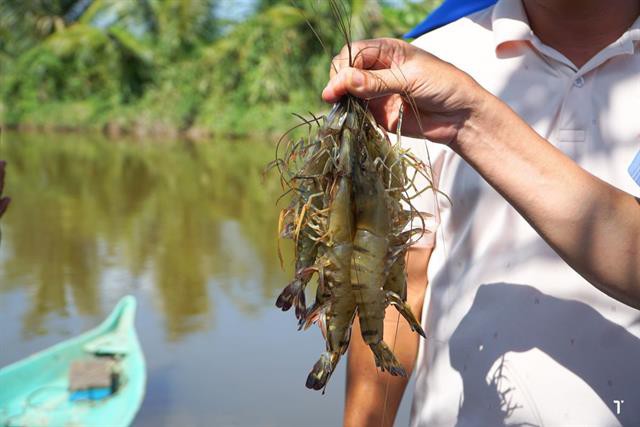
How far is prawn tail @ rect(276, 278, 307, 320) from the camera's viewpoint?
1496mm

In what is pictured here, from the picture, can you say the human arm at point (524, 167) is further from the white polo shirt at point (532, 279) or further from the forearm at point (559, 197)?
the white polo shirt at point (532, 279)

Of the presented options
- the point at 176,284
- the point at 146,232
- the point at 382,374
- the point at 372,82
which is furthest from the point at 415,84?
the point at 146,232

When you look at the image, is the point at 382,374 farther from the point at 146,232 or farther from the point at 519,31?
the point at 146,232

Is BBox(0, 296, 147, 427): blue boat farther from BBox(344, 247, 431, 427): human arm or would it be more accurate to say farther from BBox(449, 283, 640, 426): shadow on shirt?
BBox(449, 283, 640, 426): shadow on shirt

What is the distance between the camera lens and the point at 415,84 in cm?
135

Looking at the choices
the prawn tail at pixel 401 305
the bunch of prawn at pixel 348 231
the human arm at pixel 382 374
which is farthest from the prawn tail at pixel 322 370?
the human arm at pixel 382 374

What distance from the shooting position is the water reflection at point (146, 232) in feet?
29.9

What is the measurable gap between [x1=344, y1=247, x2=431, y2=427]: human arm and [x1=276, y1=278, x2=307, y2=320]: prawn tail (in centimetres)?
39

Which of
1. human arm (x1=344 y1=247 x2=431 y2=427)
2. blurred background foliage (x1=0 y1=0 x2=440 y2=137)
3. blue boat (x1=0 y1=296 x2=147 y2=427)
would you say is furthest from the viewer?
blurred background foliage (x1=0 y1=0 x2=440 y2=137)

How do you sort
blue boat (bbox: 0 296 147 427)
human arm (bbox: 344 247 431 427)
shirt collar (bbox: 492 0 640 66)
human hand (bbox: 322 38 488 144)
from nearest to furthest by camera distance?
human hand (bbox: 322 38 488 144)
shirt collar (bbox: 492 0 640 66)
human arm (bbox: 344 247 431 427)
blue boat (bbox: 0 296 147 427)

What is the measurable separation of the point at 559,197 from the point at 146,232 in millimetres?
11833

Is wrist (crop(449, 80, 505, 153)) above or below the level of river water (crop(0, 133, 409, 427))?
above

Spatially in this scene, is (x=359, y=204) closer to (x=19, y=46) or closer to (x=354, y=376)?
(x=354, y=376)

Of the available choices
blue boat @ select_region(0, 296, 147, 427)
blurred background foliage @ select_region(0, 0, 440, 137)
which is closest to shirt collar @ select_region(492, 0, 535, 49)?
blue boat @ select_region(0, 296, 147, 427)
